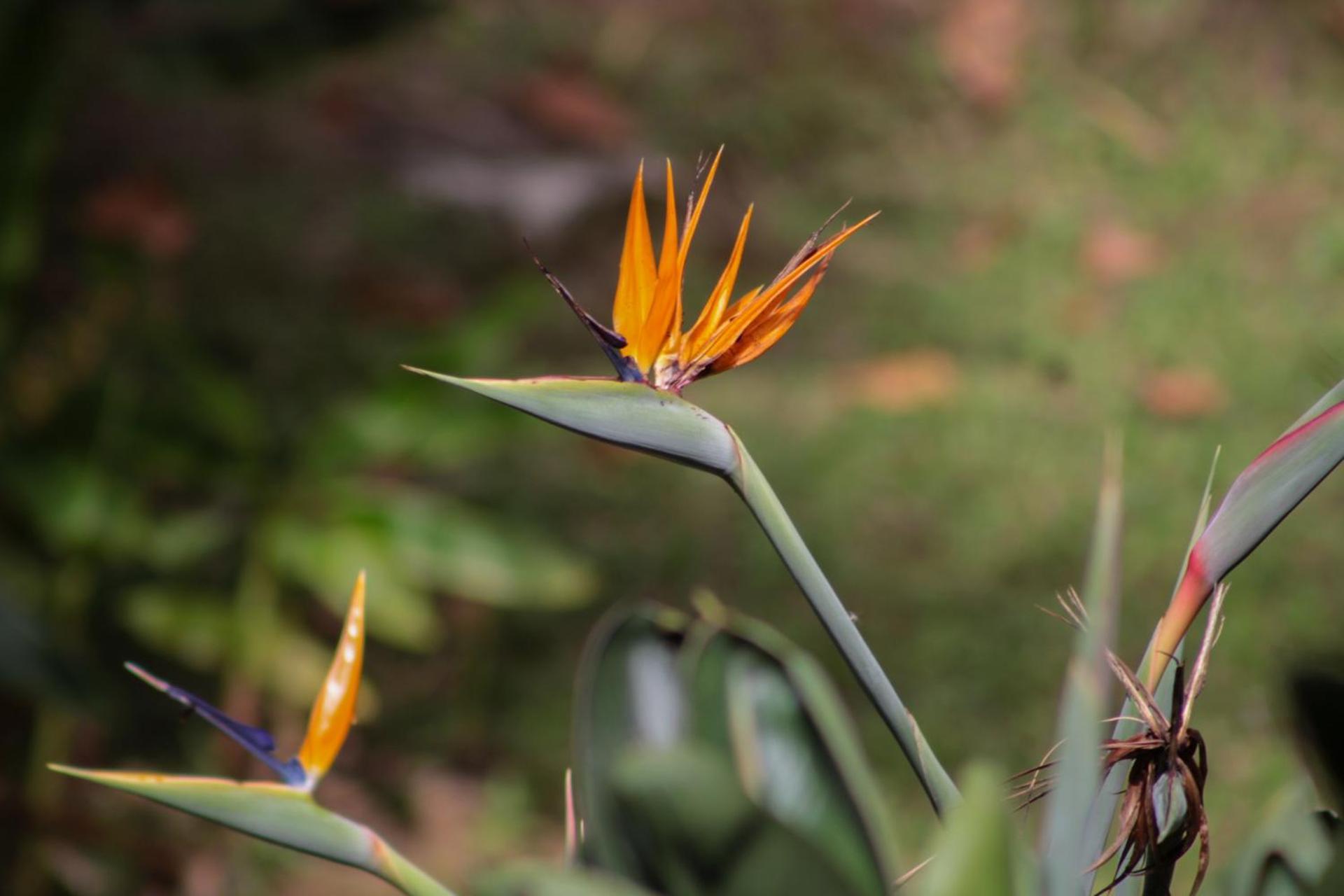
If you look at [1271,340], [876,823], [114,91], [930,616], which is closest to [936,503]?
[930,616]

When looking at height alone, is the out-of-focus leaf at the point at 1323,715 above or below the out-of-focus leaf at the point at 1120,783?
above

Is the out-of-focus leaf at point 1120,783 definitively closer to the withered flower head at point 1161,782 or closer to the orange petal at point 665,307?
the withered flower head at point 1161,782

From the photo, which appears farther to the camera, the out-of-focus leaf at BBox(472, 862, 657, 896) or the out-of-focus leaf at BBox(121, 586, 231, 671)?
the out-of-focus leaf at BBox(121, 586, 231, 671)

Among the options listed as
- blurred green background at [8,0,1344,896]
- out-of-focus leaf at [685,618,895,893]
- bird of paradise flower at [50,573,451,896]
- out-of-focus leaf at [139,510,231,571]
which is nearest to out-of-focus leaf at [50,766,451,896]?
bird of paradise flower at [50,573,451,896]

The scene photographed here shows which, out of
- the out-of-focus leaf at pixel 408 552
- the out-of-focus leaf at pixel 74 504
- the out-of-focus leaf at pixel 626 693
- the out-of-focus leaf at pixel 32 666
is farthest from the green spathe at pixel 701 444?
the out-of-focus leaf at pixel 74 504

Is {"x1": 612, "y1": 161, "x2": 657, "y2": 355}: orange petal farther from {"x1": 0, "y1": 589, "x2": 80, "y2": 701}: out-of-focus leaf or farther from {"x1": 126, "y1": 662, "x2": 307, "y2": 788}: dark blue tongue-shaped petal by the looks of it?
{"x1": 0, "y1": 589, "x2": 80, "y2": 701}: out-of-focus leaf

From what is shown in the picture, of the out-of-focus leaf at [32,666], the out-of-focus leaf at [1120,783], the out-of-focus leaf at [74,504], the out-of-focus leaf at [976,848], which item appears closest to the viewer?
the out-of-focus leaf at [976,848]

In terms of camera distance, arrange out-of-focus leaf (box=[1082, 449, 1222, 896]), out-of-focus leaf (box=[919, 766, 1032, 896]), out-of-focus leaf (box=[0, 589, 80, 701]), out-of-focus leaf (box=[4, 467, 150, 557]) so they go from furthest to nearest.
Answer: out-of-focus leaf (box=[4, 467, 150, 557])
out-of-focus leaf (box=[0, 589, 80, 701])
out-of-focus leaf (box=[1082, 449, 1222, 896])
out-of-focus leaf (box=[919, 766, 1032, 896])
